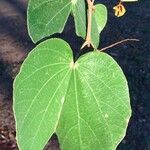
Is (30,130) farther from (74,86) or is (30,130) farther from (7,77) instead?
(7,77)

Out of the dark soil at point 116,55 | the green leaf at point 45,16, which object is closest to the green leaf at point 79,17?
the green leaf at point 45,16

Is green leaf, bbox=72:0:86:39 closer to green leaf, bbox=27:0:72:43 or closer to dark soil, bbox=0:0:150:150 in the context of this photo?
green leaf, bbox=27:0:72:43

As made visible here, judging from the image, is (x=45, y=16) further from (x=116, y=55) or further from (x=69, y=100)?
(x=116, y=55)

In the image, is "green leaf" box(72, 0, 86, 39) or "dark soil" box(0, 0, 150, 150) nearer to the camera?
"green leaf" box(72, 0, 86, 39)

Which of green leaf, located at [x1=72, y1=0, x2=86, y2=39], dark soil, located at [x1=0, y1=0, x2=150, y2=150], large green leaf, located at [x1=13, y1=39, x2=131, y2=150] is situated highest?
green leaf, located at [x1=72, y1=0, x2=86, y2=39]

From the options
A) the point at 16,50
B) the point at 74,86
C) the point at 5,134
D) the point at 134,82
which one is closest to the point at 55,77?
the point at 74,86

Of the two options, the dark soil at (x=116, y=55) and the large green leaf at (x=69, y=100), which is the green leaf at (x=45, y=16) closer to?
the large green leaf at (x=69, y=100)

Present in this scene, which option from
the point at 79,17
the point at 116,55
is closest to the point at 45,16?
the point at 79,17

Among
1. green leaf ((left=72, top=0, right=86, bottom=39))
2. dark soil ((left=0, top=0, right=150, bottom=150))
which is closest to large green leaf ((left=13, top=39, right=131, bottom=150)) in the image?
green leaf ((left=72, top=0, right=86, bottom=39))

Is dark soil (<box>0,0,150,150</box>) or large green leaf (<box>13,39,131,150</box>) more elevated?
large green leaf (<box>13,39,131,150</box>)
